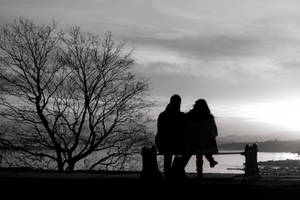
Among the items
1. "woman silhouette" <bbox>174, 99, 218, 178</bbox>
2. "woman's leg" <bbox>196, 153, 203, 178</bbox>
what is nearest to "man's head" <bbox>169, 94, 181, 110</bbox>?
"woman silhouette" <bbox>174, 99, 218, 178</bbox>

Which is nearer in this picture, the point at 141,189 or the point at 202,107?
the point at 141,189

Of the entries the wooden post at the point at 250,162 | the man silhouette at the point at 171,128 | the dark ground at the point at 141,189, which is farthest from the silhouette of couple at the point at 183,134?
the wooden post at the point at 250,162

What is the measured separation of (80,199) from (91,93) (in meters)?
22.9

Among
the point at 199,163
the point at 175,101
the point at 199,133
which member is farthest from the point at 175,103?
the point at 199,163

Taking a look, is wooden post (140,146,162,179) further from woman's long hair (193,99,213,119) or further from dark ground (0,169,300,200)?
woman's long hair (193,99,213,119)

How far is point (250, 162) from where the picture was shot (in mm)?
11883

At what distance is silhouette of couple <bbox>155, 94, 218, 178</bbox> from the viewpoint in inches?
450

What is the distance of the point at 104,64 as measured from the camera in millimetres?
34562

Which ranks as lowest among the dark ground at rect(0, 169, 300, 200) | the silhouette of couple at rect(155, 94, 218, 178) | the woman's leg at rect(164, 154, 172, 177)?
the dark ground at rect(0, 169, 300, 200)

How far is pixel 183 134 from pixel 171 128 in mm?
362

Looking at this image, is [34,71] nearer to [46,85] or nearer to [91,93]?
[46,85]

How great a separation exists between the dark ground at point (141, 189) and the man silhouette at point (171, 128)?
79 cm

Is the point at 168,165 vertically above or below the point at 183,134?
below

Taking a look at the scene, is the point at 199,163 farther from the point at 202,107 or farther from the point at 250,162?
the point at 202,107
